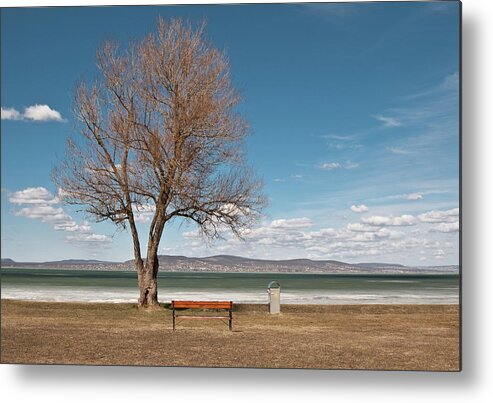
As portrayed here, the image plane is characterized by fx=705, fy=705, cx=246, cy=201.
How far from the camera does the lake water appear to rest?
8883 mm

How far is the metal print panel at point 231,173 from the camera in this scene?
315 inches

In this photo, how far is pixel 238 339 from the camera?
8789 mm

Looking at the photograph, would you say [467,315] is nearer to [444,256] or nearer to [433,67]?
[444,256]

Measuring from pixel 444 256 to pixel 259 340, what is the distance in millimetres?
2552

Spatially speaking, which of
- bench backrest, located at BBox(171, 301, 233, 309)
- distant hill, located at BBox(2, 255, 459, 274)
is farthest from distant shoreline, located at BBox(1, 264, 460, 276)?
bench backrest, located at BBox(171, 301, 233, 309)

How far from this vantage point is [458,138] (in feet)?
24.7

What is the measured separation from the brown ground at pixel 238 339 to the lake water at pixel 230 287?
0.28 metres

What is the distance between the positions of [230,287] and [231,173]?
9.73ft

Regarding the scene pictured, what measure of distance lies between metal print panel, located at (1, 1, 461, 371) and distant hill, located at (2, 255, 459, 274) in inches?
1.3

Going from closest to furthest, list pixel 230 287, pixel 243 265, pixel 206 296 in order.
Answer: pixel 243 265, pixel 230 287, pixel 206 296

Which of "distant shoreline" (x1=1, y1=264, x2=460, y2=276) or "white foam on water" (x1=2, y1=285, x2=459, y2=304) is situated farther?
"white foam on water" (x1=2, y1=285, x2=459, y2=304)

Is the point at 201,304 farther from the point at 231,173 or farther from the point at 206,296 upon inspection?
the point at 206,296

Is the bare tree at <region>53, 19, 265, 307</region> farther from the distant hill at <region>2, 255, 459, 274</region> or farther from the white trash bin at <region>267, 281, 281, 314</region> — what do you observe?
the white trash bin at <region>267, 281, 281, 314</region>

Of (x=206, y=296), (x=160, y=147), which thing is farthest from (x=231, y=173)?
(x=206, y=296)
